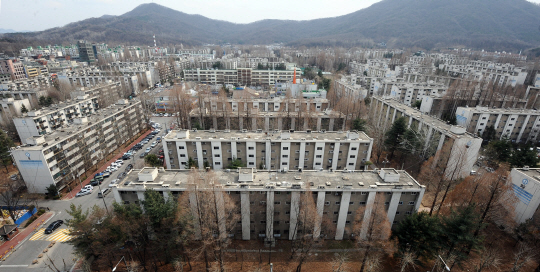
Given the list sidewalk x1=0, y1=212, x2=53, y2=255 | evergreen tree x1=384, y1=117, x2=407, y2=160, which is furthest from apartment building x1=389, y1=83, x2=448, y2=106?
sidewalk x1=0, y1=212, x2=53, y2=255

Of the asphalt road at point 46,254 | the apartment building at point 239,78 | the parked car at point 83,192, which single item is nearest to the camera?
the asphalt road at point 46,254

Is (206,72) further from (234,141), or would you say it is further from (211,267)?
(211,267)

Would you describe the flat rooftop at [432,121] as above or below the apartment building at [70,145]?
above

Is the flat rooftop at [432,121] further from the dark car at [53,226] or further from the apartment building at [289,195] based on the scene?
the dark car at [53,226]

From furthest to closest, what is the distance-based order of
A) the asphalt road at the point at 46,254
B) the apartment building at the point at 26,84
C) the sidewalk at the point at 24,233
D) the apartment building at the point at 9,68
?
the apartment building at the point at 9,68
the apartment building at the point at 26,84
the sidewalk at the point at 24,233
the asphalt road at the point at 46,254

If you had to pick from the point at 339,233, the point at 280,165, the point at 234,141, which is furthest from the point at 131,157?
the point at 339,233

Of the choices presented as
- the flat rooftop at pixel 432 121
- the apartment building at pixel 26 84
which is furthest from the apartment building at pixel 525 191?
the apartment building at pixel 26 84

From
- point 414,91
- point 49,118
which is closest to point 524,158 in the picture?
point 414,91
